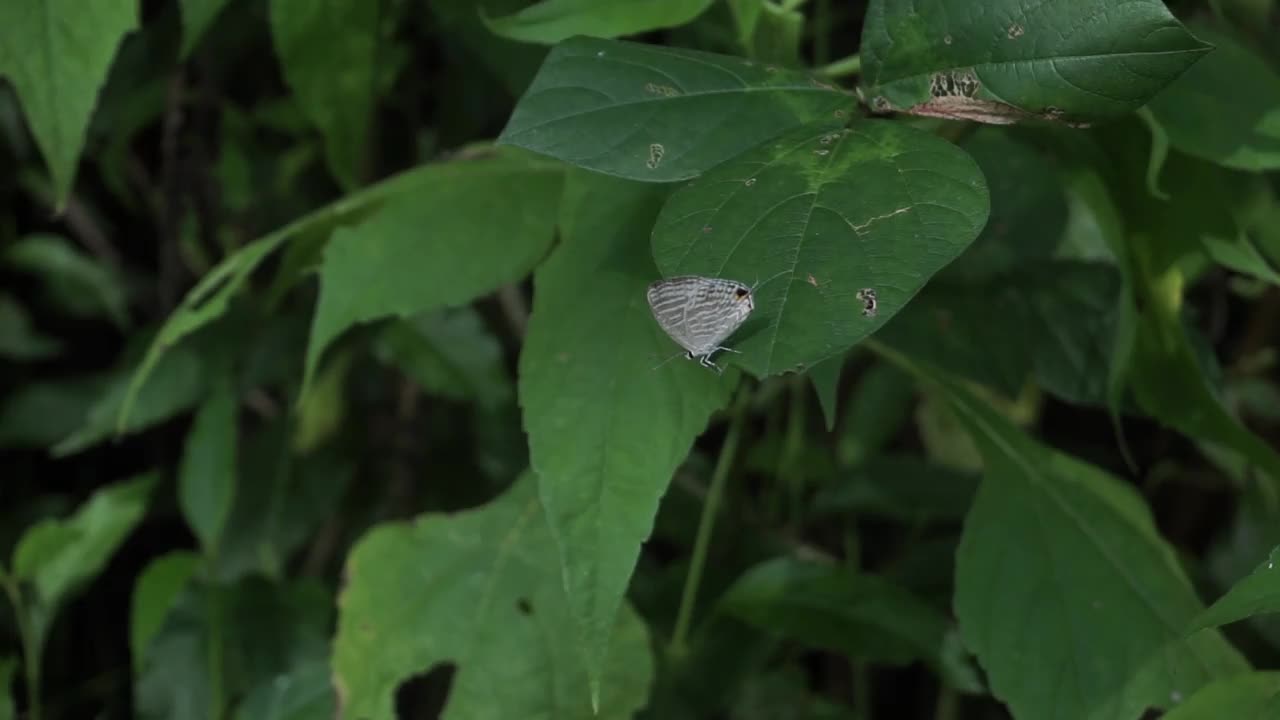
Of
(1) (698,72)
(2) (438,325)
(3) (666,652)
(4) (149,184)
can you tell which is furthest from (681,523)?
(4) (149,184)

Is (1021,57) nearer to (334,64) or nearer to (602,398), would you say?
(602,398)

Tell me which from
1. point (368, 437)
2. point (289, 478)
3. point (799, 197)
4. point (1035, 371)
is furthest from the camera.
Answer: point (368, 437)

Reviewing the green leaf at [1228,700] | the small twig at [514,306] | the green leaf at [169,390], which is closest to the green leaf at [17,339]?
the green leaf at [169,390]

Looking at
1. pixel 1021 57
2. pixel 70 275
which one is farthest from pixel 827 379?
pixel 70 275

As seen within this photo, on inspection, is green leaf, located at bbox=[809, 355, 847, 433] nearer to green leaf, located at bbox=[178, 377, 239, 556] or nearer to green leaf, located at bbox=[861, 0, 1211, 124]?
green leaf, located at bbox=[861, 0, 1211, 124]

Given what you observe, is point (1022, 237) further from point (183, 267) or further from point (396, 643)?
point (183, 267)
